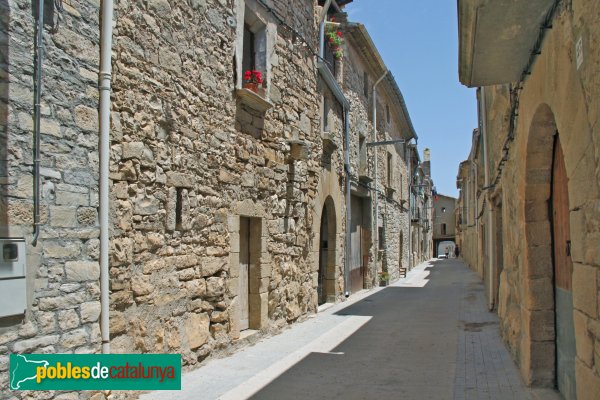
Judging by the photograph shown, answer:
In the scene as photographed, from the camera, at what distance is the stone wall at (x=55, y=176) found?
350cm

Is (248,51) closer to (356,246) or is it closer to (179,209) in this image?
(179,209)

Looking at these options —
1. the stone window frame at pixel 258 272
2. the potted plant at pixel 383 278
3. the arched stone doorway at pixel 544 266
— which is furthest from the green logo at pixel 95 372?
the potted plant at pixel 383 278

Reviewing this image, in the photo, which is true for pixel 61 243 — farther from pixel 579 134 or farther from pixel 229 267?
pixel 579 134

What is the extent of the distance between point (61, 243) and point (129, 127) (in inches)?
49.9

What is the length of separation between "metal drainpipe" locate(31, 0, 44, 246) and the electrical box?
0.17 metres

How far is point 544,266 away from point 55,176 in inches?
159

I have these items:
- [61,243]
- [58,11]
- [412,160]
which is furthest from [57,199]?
[412,160]

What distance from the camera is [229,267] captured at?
639cm

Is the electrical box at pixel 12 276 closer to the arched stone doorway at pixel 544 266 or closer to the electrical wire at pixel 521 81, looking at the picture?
the electrical wire at pixel 521 81

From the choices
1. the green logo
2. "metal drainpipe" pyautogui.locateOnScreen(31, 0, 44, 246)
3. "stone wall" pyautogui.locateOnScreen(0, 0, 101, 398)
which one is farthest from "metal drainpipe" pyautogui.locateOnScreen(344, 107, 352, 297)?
"metal drainpipe" pyautogui.locateOnScreen(31, 0, 44, 246)

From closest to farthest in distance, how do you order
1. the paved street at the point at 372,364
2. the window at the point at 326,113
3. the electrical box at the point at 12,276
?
the electrical box at the point at 12,276 → the paved street at the point at 372,364 → the window at the point at 326,113

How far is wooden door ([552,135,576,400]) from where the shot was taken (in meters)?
4.10

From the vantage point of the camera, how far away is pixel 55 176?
12.7ft

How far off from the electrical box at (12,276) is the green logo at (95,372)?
32cm
